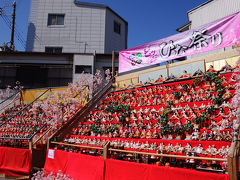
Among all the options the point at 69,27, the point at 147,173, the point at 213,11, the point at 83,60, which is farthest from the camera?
the point at 69,27

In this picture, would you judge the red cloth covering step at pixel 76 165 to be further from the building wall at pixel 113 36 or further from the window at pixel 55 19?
the window at pixel 55 19

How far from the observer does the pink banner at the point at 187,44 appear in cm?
1003

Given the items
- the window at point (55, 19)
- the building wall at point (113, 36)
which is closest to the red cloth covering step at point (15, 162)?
the building wall at point (113, 36)

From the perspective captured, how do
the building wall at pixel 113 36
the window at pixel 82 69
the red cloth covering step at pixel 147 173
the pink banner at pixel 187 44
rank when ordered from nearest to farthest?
the red cloth covering step at pixel 147 173
the pink banner at pixel 187 44
the window at pixel 82 69
the building wall at pixel 113 36

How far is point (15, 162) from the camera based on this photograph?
935 cm

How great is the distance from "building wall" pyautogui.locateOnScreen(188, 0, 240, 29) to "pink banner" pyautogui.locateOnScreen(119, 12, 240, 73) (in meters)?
5.06

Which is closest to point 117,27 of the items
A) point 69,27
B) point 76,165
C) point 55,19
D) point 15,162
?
point 69,27

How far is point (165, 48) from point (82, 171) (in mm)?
8799

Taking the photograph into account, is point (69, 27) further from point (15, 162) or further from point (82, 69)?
point (15, 162)

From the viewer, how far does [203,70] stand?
11.5 m

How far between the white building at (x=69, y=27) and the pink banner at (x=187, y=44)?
11.3m

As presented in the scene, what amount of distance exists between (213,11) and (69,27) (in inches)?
658

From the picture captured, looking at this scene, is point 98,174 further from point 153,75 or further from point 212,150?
point 153,75

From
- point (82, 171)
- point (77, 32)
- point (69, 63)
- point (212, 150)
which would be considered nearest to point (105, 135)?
point (82, 171)
